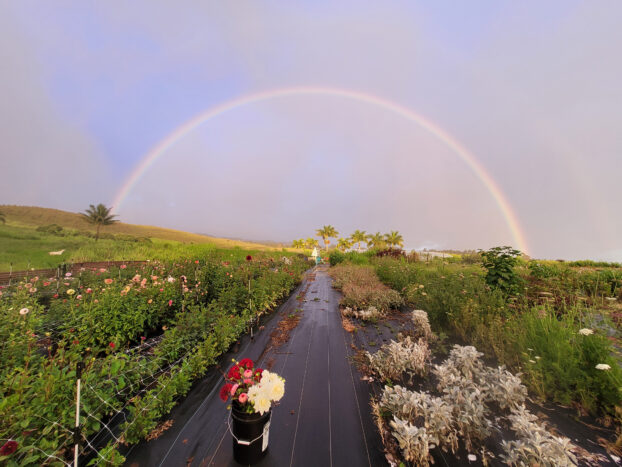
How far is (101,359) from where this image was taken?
9.68 ft

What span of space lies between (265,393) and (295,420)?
43.9 inches

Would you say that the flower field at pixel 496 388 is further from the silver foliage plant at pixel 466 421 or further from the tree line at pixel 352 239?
the tree line at pixel 352 239

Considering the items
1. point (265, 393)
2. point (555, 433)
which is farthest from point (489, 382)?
point (265, 393)

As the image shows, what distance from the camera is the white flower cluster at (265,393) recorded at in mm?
1960

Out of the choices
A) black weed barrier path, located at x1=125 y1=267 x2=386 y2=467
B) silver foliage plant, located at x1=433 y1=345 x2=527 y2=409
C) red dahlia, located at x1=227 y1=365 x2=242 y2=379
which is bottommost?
black weed barrier path, located at x1=125 y1=267 x2=386 y2=467

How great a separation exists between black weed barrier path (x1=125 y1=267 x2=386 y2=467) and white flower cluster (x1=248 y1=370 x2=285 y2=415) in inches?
29.4

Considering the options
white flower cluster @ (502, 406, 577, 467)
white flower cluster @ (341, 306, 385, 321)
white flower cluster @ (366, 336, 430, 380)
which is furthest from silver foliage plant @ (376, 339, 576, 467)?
white flower cluster @ (341, 306, 385, 321)

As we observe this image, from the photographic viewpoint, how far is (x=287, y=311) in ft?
23.1

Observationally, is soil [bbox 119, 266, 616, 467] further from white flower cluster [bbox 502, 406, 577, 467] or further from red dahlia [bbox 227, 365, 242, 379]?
red dahlia [bbox 227, 365, 242, 379]

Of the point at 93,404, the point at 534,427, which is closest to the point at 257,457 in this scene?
the point at 93,404

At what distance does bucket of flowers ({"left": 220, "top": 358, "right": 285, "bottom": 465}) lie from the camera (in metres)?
1.99

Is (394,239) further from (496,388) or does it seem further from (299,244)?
(496,388)

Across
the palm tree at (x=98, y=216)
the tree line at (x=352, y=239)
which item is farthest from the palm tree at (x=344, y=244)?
the palm tree at (x=98, y=216)

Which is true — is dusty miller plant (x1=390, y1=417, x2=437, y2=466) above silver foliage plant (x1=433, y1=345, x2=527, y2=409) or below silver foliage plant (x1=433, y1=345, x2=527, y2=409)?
below
